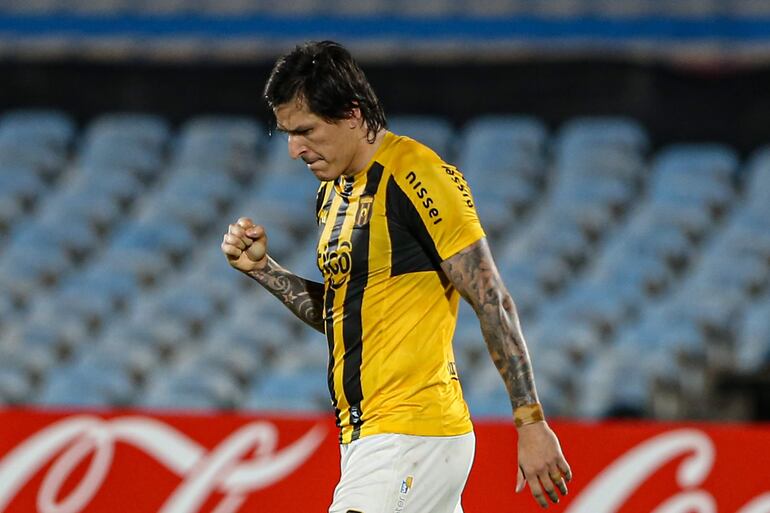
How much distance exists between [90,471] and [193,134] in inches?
209

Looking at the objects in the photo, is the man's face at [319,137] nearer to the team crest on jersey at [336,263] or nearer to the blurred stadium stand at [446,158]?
the team crest on jersey at [336,263]

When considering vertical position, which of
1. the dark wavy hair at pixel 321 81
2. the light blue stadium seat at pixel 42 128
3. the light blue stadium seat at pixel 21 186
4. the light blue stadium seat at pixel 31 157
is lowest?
the dark wavy hair at pixel 321 81

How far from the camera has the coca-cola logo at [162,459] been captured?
5008 millimetres

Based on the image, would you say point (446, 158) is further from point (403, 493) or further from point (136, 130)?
point (403, 493)

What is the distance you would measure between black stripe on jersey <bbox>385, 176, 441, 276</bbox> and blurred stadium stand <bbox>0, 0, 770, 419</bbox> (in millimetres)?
3662

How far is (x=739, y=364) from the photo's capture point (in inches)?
281

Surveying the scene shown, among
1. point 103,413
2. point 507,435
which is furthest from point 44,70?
point 507,435

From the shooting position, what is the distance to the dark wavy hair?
3.01 meters

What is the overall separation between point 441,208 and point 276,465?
Answer: 2.30 meters

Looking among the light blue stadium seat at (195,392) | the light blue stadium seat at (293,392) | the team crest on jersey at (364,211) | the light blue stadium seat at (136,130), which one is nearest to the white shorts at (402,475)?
the team crest on jersey at (364,211)

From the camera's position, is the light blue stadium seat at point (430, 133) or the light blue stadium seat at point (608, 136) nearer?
the light blue stadium seat at point (608, 136)

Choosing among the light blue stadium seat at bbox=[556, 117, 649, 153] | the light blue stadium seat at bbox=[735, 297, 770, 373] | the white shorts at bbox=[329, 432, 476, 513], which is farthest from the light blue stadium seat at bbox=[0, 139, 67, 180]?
the white shorts at bbox=[329, 432, 476, 513]

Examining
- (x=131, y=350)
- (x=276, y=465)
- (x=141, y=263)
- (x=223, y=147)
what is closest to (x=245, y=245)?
(x=276, y=465)

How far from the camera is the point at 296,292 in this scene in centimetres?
355
